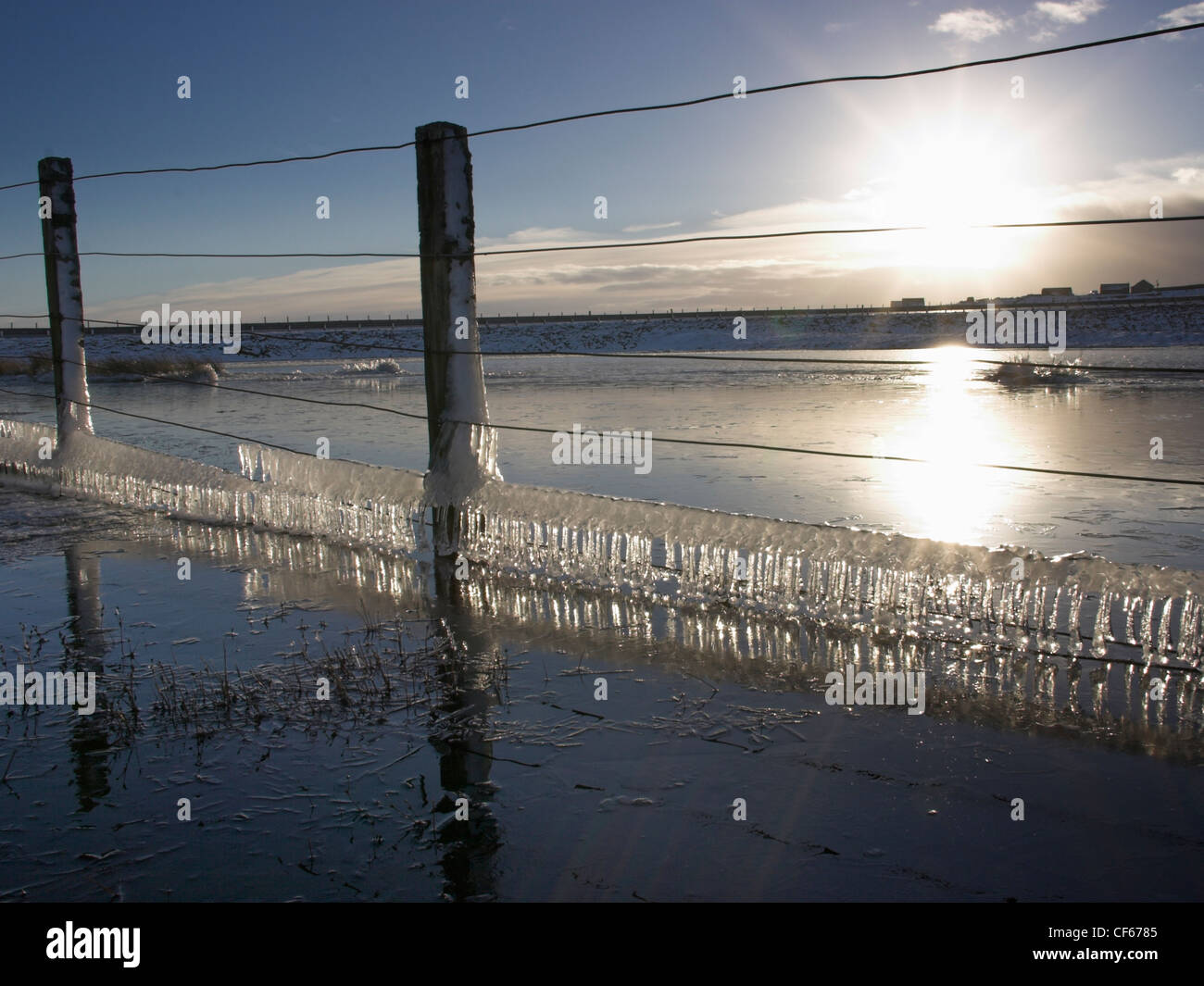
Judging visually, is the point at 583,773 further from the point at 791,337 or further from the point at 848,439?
the point at 791,337

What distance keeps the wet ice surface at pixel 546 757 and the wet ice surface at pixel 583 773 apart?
0.04 ft

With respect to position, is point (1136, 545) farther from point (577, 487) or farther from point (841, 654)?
point (577, 487)

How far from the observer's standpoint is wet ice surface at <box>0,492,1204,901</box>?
102 inches

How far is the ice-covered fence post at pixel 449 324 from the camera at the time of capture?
612 cm

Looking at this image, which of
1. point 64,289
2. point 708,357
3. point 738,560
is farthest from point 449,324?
point 708,357

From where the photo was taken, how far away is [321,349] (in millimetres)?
66688

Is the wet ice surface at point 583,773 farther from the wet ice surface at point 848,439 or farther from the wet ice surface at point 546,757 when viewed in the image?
the wet ice surface at point 848,439

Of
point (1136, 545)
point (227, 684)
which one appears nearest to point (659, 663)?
point (227, 684)

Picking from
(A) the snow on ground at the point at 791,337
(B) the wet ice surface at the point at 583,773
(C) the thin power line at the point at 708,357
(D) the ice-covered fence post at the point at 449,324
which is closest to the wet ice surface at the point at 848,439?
(C) the thin power line at the point at 708,357

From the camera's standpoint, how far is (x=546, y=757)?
3297mm

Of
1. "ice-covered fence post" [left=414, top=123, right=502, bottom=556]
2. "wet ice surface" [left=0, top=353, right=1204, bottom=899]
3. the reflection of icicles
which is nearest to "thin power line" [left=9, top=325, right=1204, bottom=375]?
"ice-covered fence post" [left=414, top=123, right=502, bottom=556]

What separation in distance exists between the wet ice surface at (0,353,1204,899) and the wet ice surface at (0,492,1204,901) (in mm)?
11

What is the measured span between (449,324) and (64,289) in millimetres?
5516

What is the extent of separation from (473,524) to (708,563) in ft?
5.25
